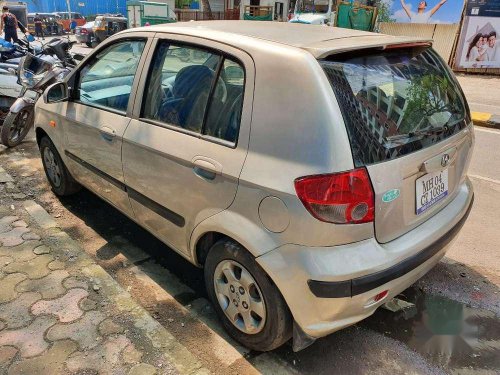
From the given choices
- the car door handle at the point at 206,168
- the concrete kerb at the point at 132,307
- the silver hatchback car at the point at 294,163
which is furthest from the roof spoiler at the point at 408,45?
the concrete kerb at the point at 132,307

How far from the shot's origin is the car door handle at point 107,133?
113 inches

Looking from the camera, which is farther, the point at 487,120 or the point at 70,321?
the point at 487,120

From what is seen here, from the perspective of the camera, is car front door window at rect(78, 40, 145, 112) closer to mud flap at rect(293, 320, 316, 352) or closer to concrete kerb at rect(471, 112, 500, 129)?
mud flap at rect(293, 320, 316, 352)

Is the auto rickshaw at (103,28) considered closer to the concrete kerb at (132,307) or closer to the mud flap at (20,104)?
the mud flap at (20,104)

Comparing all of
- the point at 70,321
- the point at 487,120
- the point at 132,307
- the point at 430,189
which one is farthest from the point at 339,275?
the point at 487,120

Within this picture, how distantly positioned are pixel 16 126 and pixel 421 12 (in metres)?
13.4

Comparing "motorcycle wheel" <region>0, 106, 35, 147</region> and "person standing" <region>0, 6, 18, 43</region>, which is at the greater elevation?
"person standing" <region>0, 6, 18, 43</region>

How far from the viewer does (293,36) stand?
2.20 metres

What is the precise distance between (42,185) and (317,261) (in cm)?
369

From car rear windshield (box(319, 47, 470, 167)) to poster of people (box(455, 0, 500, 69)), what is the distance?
1275cm

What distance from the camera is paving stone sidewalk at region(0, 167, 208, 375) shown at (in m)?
2.25

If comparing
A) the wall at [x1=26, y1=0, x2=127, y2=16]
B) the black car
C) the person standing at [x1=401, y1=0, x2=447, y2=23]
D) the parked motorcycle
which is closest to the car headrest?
the parked motorcycle

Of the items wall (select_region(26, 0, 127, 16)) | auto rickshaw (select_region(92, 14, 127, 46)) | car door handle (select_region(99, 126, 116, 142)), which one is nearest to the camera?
car door handle (select_region(99, 126, 116, 142))

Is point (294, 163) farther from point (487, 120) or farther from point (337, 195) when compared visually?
point (487, 120)
